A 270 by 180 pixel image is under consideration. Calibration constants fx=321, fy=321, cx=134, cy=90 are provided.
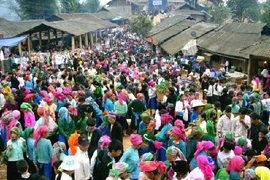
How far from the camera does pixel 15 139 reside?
5719 millimetres

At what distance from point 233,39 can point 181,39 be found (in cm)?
641

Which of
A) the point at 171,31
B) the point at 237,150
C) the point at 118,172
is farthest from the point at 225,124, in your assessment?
the point at 171,31

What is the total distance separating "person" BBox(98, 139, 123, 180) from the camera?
475 centimetres

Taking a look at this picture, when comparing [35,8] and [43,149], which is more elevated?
[35,8]

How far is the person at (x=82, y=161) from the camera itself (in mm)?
4754

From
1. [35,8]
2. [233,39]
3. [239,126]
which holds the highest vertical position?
[35,8]

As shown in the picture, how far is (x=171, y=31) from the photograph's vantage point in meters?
28.8

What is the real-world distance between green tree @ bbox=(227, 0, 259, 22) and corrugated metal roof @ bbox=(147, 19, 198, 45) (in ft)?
50.1

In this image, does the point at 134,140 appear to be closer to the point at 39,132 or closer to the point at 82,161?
the point at 82,161

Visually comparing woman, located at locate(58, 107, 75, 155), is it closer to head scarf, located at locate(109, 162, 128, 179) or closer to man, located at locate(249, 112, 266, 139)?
head scarf, located at locate(109, 162, 128, 179)

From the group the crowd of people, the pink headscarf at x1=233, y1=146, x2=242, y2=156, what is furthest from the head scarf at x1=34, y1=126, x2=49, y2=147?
the pink headscarf at x1=233, y1=146, x2=242, y2=156

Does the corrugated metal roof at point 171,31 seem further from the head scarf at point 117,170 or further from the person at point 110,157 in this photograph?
the head scarf at point 117,170

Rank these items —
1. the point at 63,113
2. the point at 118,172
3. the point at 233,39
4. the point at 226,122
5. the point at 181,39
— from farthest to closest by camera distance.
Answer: the point at 181,39 < the point at 233,39 < the point at 226,122 < the point at 63,113 < the point at 118,172

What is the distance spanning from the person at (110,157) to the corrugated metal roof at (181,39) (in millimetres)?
18837
